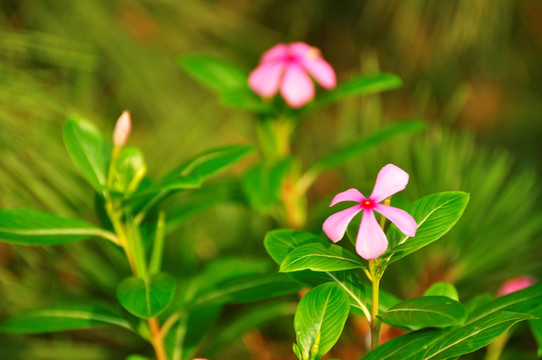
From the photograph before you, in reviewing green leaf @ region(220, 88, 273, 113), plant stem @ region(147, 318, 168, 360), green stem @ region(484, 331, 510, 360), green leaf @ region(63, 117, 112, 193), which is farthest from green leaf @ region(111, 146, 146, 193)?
green stem @ region(484, 331, 510, 360)

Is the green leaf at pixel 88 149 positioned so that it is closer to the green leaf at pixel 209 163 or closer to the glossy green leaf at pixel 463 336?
the green leaf at pixel 209 163

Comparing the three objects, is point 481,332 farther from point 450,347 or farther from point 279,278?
point 279,278

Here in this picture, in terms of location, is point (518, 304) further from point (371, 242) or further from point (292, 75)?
point (292, 75)

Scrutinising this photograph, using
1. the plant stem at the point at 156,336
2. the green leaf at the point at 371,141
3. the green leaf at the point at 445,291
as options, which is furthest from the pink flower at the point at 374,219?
the green leaf at the point at 371,141

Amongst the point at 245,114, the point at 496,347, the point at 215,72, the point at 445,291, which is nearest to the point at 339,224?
the point at 445,291

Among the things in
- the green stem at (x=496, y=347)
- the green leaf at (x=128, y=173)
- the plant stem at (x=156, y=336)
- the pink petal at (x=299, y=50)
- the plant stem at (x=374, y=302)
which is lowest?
the plant stem at (x=374, y=302)

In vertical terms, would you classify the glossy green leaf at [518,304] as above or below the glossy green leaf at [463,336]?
above

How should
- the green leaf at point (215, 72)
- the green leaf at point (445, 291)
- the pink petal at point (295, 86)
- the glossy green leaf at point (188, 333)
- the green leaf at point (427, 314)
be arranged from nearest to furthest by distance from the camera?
the green leaf at point (427, 314) < the green leaf at point (445, 291) < the glossy green leaf at point (188, 333) < the pink petal at point (295, 86) < the green leaf at point (215, 72)

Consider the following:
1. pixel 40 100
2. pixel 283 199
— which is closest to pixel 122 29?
pixel 40 100
